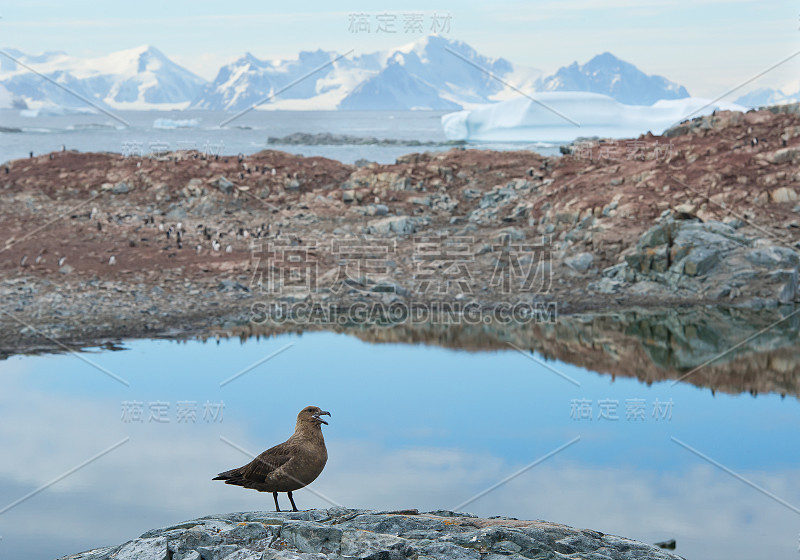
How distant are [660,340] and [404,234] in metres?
9.42

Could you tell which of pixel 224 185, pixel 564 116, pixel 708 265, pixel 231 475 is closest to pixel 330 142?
pixel 564 116

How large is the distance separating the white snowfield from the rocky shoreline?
689 inches

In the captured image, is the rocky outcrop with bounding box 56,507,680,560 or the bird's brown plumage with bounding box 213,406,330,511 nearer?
the rocky outcrop with bounding box 56,507,680,560

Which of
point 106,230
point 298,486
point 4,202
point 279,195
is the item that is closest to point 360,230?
point 279,195

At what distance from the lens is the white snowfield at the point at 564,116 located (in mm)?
47625

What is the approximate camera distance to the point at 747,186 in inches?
904

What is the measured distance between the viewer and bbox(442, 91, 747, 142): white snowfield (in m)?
47.6

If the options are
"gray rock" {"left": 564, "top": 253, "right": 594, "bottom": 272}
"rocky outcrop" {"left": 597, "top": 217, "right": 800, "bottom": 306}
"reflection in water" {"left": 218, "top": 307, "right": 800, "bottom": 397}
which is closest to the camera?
"reflection in water" {"left": 218, "top": 307, "right": 800, "bottom": 397}

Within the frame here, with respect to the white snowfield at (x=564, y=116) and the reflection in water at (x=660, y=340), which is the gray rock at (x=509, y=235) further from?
the white snowfield at (x=564, y=116)

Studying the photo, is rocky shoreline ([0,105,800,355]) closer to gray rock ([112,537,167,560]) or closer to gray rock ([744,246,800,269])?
gray rock ([744,246,800,269])

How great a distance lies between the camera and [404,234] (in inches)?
969

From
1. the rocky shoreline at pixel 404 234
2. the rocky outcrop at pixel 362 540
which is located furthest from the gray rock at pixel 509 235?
the rocky outcrop at pixel 362 540

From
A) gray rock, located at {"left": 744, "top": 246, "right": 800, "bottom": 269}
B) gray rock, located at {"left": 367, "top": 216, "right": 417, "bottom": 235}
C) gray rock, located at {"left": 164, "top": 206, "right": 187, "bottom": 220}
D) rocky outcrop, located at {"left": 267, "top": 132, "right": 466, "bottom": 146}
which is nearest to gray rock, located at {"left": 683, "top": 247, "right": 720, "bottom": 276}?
gray rock, located at {"left": 744, "top": 246, "right": 800, "bottom": 269}

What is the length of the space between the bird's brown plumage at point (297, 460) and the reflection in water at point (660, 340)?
9244mm
